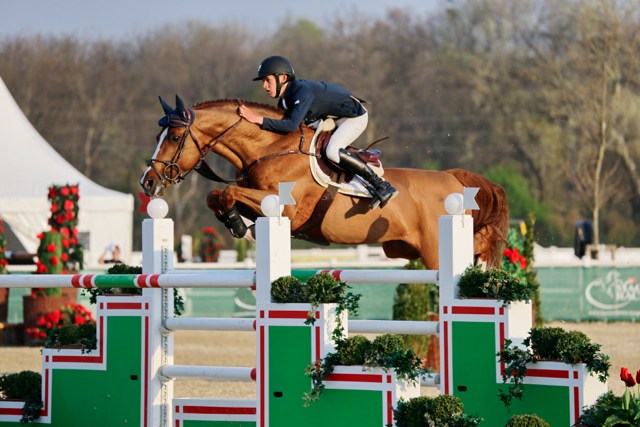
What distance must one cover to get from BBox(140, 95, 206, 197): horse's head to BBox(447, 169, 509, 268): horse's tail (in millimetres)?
1843

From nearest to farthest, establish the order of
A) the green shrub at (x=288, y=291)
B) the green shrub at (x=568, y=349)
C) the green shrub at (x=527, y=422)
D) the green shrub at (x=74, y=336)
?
the green shrub at (x=527, y=422) < the green shrub at (x=568, y=349) < the green shrub at (x=288, y=291) < the green shrub at (x=74, y=336)

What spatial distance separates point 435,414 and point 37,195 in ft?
51.9

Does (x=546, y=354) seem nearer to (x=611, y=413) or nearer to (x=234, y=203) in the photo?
(x=611, y=413)

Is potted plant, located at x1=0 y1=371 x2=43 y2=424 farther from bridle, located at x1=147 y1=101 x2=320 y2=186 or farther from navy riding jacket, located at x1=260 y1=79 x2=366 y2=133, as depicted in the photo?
navy riding jacket, located at x1=260 y1=79 x2=366 y2=133

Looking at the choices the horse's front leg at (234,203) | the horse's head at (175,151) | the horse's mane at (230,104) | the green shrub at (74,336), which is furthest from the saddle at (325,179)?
the green shrub at (74,336)

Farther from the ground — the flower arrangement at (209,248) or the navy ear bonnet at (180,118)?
the flower arrangement at (209,248)

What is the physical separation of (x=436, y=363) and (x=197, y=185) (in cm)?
2992

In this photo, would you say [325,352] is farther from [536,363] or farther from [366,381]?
[536,363]

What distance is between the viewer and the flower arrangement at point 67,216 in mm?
13859

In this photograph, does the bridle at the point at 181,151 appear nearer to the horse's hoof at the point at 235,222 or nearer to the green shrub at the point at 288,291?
the horse's hoof at the point at 235,222

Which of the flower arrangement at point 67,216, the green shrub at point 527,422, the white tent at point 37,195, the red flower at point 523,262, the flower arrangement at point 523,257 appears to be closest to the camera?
the green shrub at point 527,422

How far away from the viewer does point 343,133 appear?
719 centimetres

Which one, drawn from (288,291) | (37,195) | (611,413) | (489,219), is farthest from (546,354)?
(37,195)

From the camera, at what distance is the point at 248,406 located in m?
5.19
